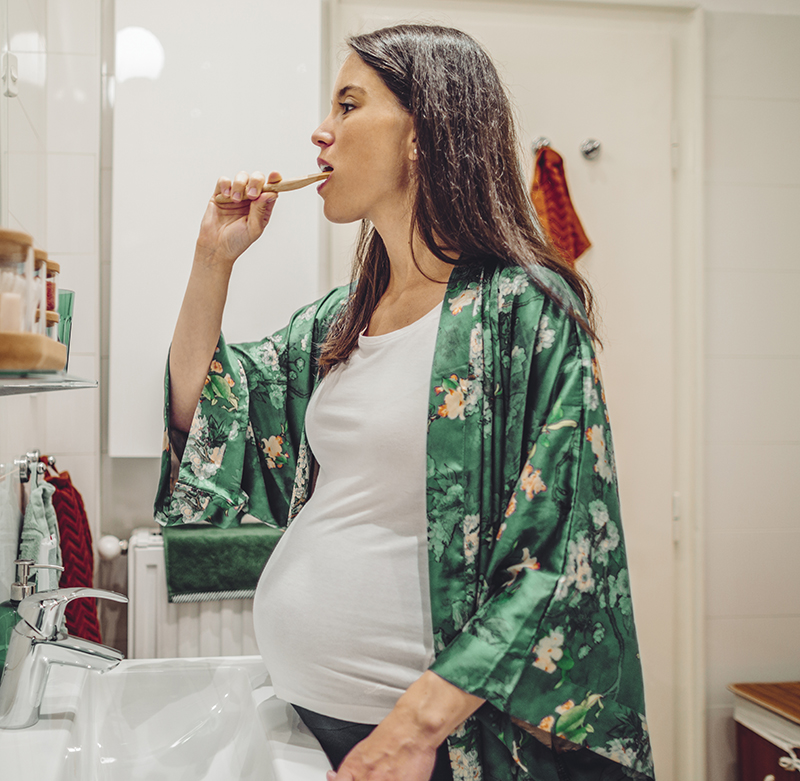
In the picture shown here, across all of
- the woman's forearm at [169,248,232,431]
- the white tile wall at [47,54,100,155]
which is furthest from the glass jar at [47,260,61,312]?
the white tile wall at [47,54,100,155]

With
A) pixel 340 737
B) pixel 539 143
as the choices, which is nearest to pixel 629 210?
pixel 539 143

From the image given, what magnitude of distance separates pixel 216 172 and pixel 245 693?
993 mm

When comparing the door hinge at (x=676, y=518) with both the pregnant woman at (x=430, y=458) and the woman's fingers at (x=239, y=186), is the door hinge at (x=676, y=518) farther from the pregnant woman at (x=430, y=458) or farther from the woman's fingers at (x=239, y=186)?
the woman's fingers at (x=239, y=186)

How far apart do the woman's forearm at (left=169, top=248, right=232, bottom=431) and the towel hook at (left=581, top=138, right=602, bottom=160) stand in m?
1.09

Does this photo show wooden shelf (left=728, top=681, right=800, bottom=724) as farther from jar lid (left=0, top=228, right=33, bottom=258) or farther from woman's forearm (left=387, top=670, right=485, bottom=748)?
jar lid (left=0, top=228, right=33, bottom=258)

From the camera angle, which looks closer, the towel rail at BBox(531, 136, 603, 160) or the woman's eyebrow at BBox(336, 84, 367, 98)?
the woman's eyebrow at BBox(336, 84, 367, 98)

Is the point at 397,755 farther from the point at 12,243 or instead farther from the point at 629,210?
the point at 629,210

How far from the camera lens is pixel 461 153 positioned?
0.80 metres

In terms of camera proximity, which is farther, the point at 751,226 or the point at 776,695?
the point at 751,226

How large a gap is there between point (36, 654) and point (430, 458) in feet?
1.71

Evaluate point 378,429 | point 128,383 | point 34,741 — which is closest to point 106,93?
point 128,383

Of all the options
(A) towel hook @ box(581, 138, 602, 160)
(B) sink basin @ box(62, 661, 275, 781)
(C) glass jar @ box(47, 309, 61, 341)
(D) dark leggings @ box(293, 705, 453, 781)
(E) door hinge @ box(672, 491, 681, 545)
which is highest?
(A) towel hook @ box(581, 138, 602, 160)

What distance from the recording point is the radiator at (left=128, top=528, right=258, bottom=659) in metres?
1.39

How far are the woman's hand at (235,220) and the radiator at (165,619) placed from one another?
0.74 meters
